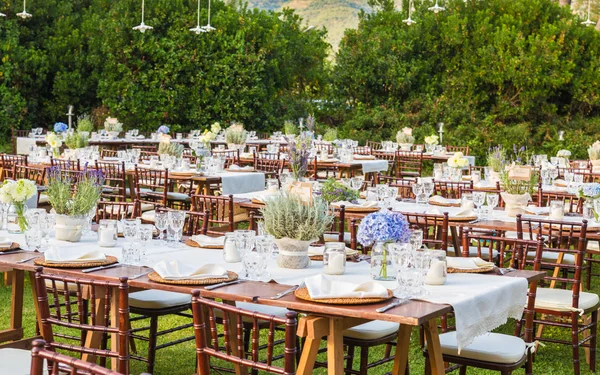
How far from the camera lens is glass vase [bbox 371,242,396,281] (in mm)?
4211

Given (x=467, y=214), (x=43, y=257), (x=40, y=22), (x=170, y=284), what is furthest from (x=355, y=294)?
(x=40, y=22)

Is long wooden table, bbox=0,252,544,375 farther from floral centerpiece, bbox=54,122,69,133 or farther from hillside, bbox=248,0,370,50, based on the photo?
hillside, bbox=248,0,370,50

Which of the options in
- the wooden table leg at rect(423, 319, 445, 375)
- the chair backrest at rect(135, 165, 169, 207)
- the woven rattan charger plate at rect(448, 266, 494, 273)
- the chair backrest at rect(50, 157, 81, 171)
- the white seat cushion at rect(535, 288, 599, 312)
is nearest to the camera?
the wooden table leg at rect(423, 319, 445, 375)

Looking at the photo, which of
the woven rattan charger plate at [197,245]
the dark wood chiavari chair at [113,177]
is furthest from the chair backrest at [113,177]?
the woven rattan charger plate at [197,245]

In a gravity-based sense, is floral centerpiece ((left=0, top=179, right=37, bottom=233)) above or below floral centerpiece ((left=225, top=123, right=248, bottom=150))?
below

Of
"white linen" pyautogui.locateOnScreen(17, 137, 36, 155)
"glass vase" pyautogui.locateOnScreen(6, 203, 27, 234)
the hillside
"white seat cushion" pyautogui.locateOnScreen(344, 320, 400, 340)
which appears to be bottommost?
"white seat cushion" pyautogui.locateOnScreen(344, 320, 400, 340)

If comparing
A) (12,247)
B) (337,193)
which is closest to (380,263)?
(12,247)

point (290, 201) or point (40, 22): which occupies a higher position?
point (40, 22)

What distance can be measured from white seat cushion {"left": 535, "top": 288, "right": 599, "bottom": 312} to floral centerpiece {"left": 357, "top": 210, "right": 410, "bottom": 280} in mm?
1518

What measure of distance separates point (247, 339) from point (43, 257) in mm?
1307

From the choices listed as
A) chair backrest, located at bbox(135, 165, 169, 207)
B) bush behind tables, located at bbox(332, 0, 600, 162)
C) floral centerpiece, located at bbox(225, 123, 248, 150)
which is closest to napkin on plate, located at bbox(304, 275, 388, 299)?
chair backrest, located at bbox(135, 165, 169, 207)

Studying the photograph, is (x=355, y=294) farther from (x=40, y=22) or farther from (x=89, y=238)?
(x=40, y=22)

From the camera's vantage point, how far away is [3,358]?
3.79 m

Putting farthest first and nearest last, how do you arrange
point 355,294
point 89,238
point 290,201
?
1. point 89,238
2. point 290,201
3. point 355,294
